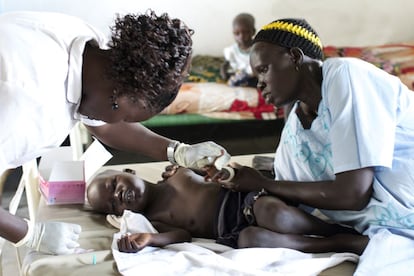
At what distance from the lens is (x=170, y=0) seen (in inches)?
167

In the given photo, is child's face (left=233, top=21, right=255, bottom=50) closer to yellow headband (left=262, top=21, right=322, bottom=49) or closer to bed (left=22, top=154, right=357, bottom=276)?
yellow headband (left=262, top=21, right=322, bottom=49)

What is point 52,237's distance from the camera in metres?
1.46

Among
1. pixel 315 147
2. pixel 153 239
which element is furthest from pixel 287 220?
pixel 153 239

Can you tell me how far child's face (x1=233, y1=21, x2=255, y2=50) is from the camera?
3.92 m

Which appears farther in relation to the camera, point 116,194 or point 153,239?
point 116,194

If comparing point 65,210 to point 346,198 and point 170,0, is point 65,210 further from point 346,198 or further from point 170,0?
point 170,0

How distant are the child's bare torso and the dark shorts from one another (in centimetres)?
3

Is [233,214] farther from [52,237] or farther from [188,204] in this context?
[52,237]

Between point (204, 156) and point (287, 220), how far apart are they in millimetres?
335

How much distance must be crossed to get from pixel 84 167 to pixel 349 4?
3.25 meters

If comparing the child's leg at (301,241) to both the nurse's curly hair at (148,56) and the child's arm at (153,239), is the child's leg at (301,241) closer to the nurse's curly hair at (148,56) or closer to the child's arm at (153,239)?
the child's arm at (153,239)

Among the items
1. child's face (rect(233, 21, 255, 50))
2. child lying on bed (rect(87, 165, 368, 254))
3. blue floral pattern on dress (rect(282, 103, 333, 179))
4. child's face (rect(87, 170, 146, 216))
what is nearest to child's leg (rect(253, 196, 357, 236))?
child lying on bed (rect(87, 165, 368, 254))

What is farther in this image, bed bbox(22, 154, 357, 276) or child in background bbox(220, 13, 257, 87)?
child in background bbox(220, 13, 257, 87)

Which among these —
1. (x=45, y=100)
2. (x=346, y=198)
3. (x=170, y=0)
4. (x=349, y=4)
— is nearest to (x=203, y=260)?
(x=346, y=198)
